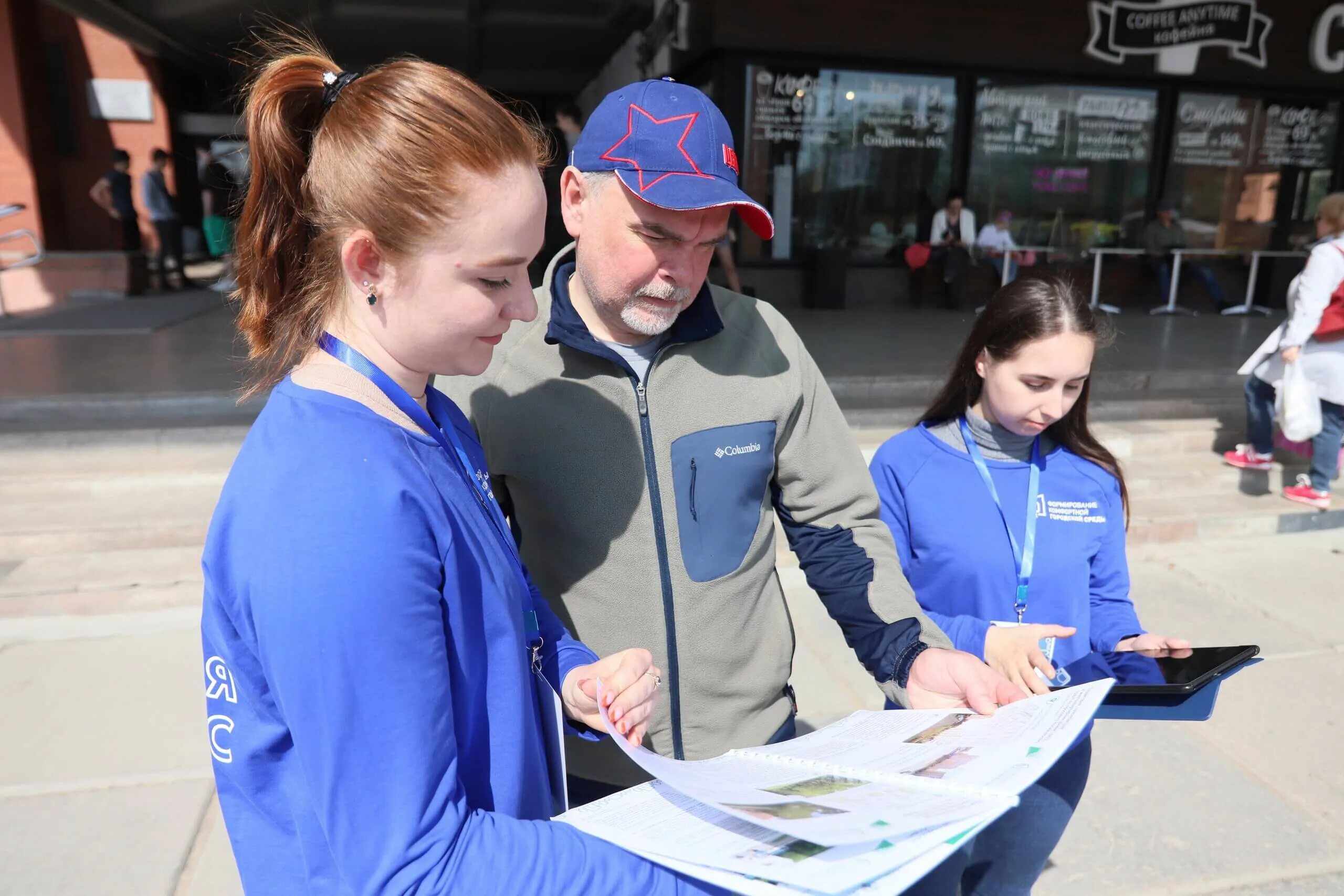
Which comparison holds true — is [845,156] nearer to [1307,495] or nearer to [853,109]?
[853,109]

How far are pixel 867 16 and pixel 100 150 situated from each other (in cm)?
1248

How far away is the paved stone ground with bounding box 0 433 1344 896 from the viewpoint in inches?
93.3

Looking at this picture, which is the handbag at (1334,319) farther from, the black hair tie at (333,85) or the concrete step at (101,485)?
the concrete step at (101,485)

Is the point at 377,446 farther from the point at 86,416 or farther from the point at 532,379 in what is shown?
the point at 86,416

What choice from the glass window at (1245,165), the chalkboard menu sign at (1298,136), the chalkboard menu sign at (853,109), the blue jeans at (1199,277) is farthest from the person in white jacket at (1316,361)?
the chalkboard menu sign at (1298,136)

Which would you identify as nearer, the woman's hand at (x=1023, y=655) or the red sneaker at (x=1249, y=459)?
the woman's hand at (x=1023, y=655)

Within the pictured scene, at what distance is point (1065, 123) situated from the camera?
11391mm

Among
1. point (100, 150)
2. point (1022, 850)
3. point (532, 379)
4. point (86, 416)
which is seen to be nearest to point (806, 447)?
point (532, 379)

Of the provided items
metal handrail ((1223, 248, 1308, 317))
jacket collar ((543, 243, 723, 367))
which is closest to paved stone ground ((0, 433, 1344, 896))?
jacket collar ((543, 243, 723, 367))

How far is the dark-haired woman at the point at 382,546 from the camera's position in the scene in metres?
0.79

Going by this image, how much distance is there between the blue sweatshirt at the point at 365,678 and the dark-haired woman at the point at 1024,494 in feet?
3.86

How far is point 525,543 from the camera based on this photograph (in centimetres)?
159

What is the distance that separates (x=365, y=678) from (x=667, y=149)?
3.10ft

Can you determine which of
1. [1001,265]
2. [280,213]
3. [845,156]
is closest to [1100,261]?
[1001,265]
